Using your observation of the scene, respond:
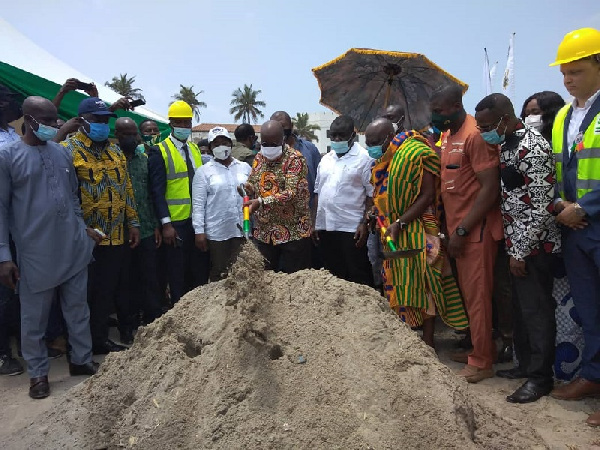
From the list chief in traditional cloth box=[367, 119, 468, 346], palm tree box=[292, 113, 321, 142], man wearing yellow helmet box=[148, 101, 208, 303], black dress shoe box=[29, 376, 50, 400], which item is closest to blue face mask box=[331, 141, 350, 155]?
chief in traditional cloth box=[367, 119, 468, 346]

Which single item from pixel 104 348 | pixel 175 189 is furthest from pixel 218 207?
pixel 104 348

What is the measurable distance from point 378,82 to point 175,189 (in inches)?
125

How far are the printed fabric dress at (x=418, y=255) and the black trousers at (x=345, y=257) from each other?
693 mm

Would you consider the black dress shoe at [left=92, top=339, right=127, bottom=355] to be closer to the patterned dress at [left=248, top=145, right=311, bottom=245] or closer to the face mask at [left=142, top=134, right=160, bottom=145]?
the patterned dress at [left=248, top=145, right=311, bottom=245]

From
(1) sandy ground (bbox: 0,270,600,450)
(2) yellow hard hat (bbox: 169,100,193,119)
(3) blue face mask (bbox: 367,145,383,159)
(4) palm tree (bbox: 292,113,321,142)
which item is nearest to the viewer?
(1) sandy ground (bbox: 0,270,600,450)

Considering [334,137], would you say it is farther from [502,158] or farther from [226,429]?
[226,429]

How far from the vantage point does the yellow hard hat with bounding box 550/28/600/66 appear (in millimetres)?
2984

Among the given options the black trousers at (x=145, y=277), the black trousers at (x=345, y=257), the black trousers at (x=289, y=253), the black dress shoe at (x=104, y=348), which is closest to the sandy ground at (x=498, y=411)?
the black dress shoe at (x=104, y=348)

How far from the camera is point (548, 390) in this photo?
132 inches

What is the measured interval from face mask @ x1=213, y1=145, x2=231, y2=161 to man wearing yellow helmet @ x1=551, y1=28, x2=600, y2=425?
9.57 ft

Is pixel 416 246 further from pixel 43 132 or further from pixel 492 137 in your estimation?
pixel 43 132

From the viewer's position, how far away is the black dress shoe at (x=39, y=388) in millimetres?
3609

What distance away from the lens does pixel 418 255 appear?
379 cm

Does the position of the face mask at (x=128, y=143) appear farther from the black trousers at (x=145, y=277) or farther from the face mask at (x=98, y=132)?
the black trousers at (x=145, y=277)
